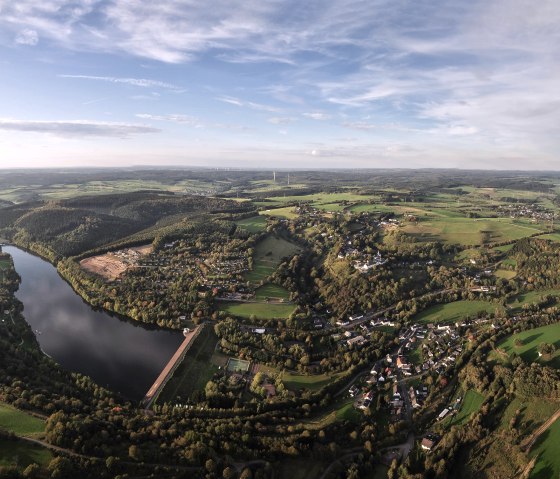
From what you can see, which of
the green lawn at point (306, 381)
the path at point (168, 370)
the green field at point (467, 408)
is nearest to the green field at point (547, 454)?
the green field at point (467, 408)

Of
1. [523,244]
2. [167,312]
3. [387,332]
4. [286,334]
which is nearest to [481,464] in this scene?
[387,332]

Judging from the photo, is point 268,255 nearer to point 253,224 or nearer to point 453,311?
point 253,224

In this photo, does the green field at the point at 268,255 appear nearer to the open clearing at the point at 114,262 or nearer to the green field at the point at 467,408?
the open clearing at the point at 114,262

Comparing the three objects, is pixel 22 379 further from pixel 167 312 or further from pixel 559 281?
pixel 559 281

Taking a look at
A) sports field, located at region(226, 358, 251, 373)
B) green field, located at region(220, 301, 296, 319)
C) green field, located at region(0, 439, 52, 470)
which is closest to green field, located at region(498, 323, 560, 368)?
green field, located at region(220, 301, 296, 319)

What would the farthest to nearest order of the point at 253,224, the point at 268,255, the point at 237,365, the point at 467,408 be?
the point at 253,224 → the point at 268,255 → the point at 237,365 → the point at 467,408

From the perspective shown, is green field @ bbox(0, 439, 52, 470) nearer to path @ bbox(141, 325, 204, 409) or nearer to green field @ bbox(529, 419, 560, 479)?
path @ bbox(141, 325, 204, 409)

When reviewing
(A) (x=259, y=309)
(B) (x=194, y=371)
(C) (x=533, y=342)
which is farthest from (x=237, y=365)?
(C) (x=533, y=342)
